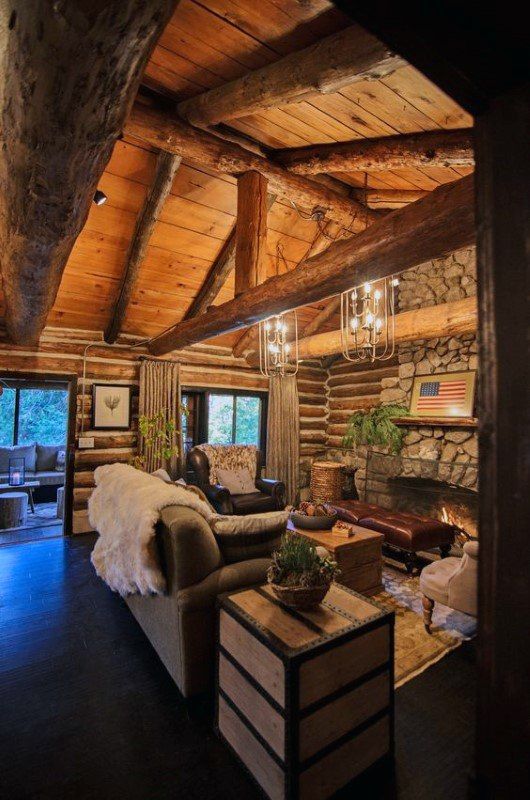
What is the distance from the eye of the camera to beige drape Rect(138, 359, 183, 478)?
623cm

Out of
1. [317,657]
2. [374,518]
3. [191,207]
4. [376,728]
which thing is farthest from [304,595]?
[191,207]

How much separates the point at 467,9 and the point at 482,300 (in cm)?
43

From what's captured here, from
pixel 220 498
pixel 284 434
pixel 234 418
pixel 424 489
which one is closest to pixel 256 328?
pixel 234 418

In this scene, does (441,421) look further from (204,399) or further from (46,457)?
(46,457)

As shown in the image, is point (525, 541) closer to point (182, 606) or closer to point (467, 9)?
point (467, 9)

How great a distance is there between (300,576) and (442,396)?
15.3 ft

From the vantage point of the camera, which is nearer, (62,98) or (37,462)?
(62,98)

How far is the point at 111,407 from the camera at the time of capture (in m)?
6.16

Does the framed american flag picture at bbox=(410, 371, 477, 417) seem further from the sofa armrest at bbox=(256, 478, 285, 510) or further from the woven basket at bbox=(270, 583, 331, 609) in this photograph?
the woven basket at bbox=(270, 583, 331, 609)

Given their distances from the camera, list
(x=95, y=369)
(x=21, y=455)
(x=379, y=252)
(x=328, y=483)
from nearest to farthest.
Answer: (x=379, y=252) < (x=95, y=369) < (x=328, y=483) < (x=21, y=455)

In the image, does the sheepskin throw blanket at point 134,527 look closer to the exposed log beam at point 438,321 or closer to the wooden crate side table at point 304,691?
the wooden crate side table at point 304,691

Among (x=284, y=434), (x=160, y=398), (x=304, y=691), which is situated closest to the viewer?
(x=304, y=691)

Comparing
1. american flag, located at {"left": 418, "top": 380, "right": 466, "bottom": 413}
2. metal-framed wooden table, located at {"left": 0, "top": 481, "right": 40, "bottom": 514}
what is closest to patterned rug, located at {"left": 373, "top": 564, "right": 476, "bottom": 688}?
american flag, located at {"left": 418, "top": 380, "right": 466, "bottom": 413}

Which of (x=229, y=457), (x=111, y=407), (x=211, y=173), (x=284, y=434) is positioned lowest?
(x=229, y=457)
